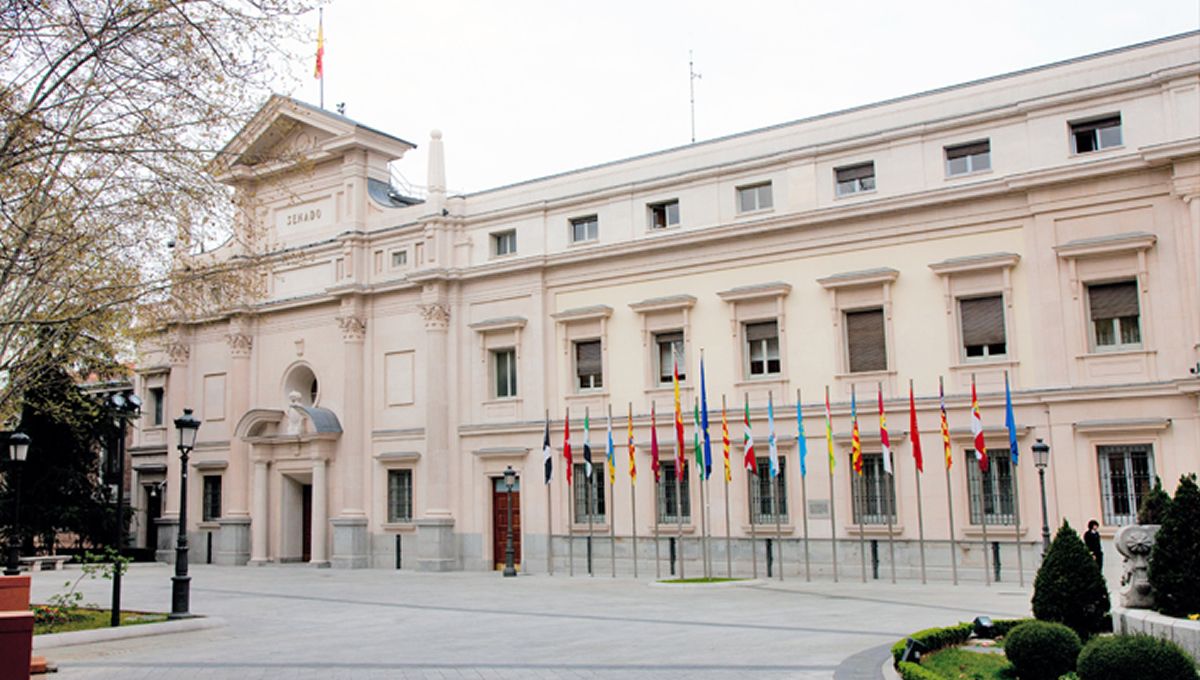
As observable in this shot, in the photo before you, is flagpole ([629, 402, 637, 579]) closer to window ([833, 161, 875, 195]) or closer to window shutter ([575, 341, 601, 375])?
window shutter ([575, 341, 601, 375])

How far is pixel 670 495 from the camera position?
30.8m

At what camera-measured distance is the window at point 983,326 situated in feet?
87.0

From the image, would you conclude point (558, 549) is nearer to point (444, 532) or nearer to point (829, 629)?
point (444, 532)

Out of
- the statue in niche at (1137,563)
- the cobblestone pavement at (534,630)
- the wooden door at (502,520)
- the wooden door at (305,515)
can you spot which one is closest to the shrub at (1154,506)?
the statue in niche at (1137,563)

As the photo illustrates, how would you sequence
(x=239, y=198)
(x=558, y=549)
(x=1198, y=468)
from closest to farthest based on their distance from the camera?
1. (x=239, y=198)
2. (x=1198, y=468)
3. (x=558, y=549)

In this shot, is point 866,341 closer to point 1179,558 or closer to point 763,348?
point 763,348

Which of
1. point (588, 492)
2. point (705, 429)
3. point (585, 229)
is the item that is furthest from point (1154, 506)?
→ point (585, 229)

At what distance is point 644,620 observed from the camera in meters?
18.7

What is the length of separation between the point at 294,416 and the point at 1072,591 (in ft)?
97.1

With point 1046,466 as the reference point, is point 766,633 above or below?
below

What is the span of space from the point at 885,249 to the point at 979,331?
3.10 metres

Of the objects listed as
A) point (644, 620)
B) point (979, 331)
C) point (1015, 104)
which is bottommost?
point (644, 620)

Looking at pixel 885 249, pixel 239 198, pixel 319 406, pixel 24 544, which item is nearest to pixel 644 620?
pixel 239 198

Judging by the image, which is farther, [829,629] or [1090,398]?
[1090,398]
